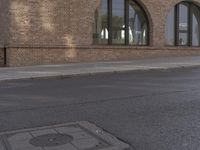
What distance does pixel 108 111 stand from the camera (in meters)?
8.76

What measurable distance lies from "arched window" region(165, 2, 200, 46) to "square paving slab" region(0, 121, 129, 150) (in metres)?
18.8

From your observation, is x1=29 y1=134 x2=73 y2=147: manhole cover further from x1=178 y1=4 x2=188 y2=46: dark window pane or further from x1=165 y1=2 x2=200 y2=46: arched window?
x1=178 y1=4 x2=188 y2=46: dark window pane

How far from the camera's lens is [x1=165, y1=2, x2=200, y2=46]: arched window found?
2566cm

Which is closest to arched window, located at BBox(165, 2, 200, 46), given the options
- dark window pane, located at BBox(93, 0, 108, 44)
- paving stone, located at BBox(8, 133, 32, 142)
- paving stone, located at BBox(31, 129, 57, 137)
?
dark window pane, located at BBox(93, 0, 108, 44)

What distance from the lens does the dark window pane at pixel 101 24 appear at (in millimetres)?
22828

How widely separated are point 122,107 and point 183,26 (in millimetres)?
18133

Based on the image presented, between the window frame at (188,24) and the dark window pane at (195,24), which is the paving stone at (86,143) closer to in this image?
the window frame at (188,24)

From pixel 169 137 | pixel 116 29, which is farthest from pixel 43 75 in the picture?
pixel 169 137

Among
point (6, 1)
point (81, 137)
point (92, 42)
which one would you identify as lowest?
point (81, 137)

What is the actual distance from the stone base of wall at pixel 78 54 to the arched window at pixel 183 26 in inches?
41.3

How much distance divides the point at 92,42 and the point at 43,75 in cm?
675

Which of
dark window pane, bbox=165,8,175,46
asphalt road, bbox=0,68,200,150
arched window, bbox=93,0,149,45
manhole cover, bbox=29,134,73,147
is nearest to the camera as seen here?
manhole cover, bbox=29,134,73,147

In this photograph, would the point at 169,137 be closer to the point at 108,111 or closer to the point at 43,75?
the point at 108,111

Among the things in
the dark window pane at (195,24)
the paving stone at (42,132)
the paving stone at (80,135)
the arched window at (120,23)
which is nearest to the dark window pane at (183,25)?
the dark window pane at (195,24)
